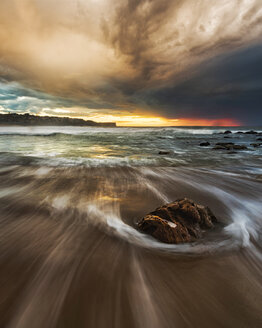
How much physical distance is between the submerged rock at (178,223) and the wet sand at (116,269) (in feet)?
0.39

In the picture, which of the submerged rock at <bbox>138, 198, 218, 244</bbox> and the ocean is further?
the submerged rock at <bbox>138, 198, 218, 244</bbox>

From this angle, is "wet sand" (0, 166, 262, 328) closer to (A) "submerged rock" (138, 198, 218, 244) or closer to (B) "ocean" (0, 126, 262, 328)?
(B) "ocean" (0, 126, 262, 328)

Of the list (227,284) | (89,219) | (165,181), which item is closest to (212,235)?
(227,284)

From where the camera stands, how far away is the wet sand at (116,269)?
1.36 meters

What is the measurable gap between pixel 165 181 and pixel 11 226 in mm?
3947

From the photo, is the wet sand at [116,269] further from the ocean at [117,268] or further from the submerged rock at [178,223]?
the submerged rock at [178,223]

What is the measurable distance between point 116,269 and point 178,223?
1028mm

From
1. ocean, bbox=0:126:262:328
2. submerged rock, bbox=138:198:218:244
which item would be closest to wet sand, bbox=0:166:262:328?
ocean, bbox=0:126:262:328

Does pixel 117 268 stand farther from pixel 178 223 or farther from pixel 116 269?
pixel 178 223

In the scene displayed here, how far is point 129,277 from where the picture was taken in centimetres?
172

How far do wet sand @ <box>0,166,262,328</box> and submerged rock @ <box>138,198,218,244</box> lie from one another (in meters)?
0.12

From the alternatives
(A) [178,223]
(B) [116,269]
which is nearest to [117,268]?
(B) [116,269]

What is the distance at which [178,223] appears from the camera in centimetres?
233

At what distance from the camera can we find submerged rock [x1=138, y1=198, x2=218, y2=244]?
2227 mm
